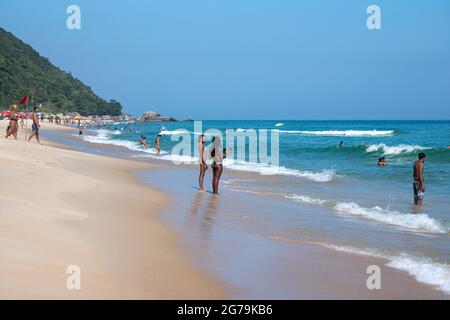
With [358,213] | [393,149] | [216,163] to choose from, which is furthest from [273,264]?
[393,149]

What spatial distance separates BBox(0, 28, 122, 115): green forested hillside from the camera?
9112 cm

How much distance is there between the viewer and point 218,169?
14430 mm

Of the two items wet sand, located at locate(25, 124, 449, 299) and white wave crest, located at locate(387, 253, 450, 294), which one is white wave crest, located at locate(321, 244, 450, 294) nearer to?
white wave crest, located at locate(387, 253, 450, 294)

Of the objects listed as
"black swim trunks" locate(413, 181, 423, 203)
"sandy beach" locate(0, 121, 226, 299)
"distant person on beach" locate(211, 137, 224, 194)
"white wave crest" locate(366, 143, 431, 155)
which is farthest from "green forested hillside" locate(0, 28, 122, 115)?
"sandy beach" locate(0, 121, 226, 299)

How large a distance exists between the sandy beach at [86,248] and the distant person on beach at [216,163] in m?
2.93

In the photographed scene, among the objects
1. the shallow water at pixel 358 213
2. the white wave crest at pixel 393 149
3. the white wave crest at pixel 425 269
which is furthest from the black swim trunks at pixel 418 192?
the white wave crest at pixel 393 149

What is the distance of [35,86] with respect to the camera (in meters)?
109

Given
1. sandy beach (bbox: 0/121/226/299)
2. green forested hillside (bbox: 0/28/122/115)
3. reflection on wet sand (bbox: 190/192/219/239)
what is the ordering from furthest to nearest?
green forested hillside (bbox: 0/28/122/115) → reflection on wet sand (bbox: 190/192/219/239) → sandy beach (bbox: 0/121/226/299)

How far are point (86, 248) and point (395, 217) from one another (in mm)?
7028

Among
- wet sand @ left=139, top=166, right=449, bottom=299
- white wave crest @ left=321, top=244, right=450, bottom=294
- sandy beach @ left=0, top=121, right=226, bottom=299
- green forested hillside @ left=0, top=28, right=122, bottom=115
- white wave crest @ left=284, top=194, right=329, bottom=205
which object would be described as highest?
green forested hillside @ left=0, top=28, right=122, bottom=115

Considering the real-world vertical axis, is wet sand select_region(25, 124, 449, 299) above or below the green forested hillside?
below

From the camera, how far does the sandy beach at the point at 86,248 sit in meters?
5.09

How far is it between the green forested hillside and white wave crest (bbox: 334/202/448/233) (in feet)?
239
